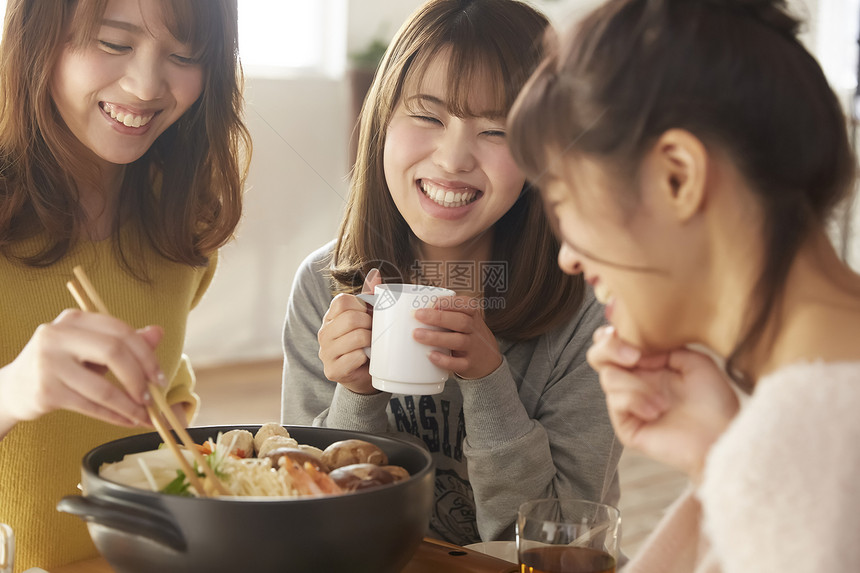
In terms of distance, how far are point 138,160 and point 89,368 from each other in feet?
2.10

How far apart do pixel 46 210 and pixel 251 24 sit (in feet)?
9.92

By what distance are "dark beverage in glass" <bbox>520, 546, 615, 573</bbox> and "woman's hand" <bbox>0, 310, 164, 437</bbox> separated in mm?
372

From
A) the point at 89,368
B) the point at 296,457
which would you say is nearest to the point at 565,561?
the point at 296,457

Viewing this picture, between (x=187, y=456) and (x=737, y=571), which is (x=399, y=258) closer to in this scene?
(x=187, y=456)

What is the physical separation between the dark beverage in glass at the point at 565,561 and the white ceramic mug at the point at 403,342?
0.30 meters

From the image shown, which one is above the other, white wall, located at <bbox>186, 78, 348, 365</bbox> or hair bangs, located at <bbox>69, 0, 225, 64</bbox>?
hair bangs, located at <bbox>69, 0, 225, 64</bbox>

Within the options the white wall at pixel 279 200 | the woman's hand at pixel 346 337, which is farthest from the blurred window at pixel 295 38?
the woman's hand at pixel 346 337

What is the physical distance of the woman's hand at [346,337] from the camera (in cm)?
110

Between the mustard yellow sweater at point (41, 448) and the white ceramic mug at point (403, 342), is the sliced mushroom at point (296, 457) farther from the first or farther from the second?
the mustard yellow sweater at point (41, 448)

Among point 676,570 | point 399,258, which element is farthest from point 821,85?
point 399,258

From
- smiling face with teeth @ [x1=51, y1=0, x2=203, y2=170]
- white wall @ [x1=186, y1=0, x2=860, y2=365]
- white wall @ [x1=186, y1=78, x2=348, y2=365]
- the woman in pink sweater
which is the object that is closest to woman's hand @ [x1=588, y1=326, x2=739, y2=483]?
the woman in pink sweater

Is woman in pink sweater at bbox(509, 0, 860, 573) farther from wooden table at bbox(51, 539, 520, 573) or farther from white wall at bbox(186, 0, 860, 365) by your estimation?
white wall at bbox(186, 0, 860, 365)

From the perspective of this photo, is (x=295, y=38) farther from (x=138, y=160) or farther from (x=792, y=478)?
(x=792, y=478)

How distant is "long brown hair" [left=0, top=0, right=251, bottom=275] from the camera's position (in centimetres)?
108
